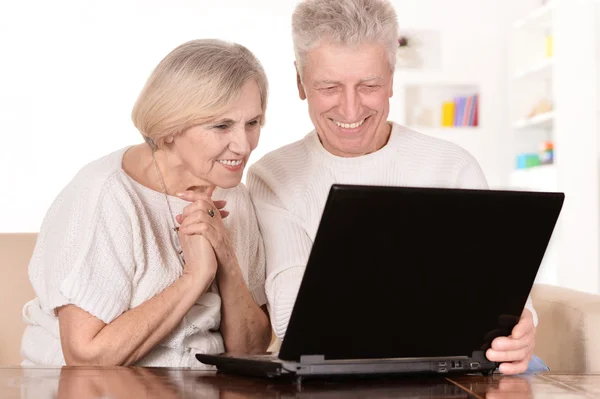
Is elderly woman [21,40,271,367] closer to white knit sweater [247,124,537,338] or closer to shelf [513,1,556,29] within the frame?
white knit sweater [247,124,537,338]

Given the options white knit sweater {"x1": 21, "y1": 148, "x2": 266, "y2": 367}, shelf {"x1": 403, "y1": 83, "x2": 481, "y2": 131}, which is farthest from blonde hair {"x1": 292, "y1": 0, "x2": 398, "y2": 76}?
shelf {"x1": 403, "y1": 83, "x2": 481, "y2": 131}

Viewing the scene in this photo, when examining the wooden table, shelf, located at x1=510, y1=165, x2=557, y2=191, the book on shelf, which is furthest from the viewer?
the book on shelf

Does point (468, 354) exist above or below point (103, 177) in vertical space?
below

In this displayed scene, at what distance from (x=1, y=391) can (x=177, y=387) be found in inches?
8.4

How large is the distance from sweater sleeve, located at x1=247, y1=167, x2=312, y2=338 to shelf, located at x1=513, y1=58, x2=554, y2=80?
449 cm

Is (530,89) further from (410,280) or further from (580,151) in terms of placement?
(410,280)

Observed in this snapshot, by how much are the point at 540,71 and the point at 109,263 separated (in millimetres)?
5214

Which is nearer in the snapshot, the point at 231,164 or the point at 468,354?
the point at 468,354

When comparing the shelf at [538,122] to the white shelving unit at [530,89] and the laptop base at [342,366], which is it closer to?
the white shelving unit at [530,89]

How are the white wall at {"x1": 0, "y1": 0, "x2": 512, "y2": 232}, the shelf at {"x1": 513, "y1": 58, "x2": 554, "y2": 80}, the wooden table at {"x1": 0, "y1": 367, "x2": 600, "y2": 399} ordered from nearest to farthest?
the wooden table at {"x1": 0, "y1": 367, "x2": 600, "y2": 399}, the shelf at {"x1": 513, "y1": 58, "x2": 554, "y2": 80}, the white wall at {"x1": 0, "y1": 0, "x2": 512, "y2": 232}

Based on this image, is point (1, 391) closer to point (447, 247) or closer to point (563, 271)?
point (447, 247)

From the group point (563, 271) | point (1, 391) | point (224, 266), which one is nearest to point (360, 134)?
point (224, 266)

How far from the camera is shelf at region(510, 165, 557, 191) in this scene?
5828mm

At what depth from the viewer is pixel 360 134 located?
171cm
